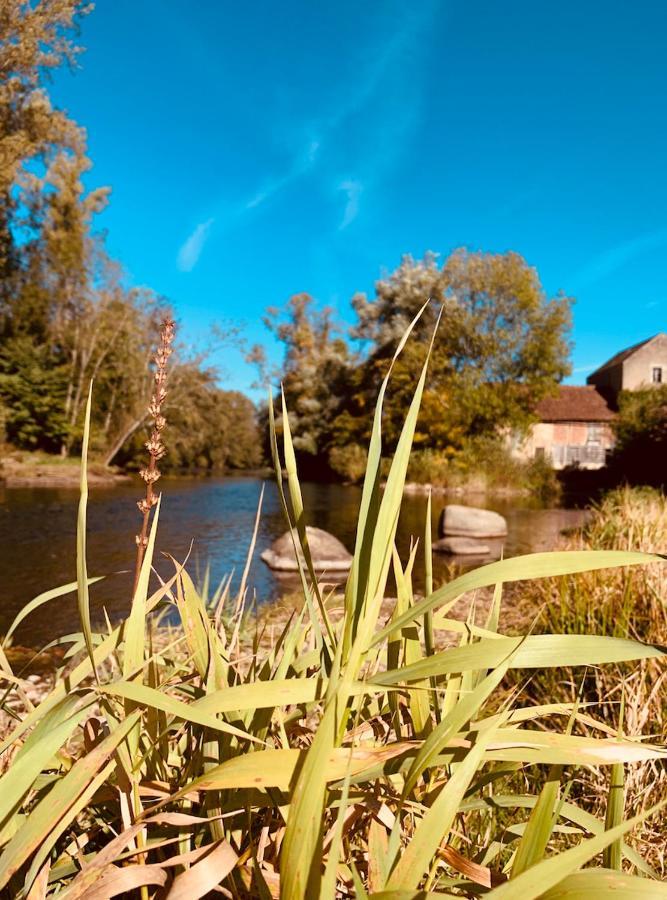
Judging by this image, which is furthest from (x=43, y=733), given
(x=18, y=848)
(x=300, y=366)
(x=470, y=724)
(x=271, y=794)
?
(x=300, y=366)

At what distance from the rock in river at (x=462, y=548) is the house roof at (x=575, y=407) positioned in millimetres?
21673

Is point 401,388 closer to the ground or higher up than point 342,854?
higher up

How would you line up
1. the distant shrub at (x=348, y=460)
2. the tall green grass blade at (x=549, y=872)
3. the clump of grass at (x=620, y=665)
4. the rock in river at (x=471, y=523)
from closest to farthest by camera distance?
1. the tall green grass blade at (x=549, y=872)
2. the clump of grass at (x=620, y=665)
3. the rock in river at (x=471, y=523)
4. the distant shrub at (x=348, y=460)

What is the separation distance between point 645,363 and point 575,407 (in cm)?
489

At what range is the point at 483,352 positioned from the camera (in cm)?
2648

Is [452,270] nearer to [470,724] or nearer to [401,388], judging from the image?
[401,388]

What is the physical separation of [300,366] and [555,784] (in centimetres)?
3631

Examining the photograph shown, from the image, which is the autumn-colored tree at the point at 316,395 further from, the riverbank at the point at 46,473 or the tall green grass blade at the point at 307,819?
the tall green grass blade at the point at 307,819

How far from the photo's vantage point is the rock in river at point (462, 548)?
9664 millimetres

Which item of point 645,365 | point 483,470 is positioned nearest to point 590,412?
point 645,365

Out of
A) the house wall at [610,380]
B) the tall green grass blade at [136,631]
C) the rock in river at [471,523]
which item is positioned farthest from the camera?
the house wall at [610,380]

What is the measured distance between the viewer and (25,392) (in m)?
24.8

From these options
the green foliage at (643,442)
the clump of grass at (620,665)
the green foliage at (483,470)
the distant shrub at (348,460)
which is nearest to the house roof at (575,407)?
the green foliage at (483,470)

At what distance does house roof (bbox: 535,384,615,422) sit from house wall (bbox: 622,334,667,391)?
5.85 feet
